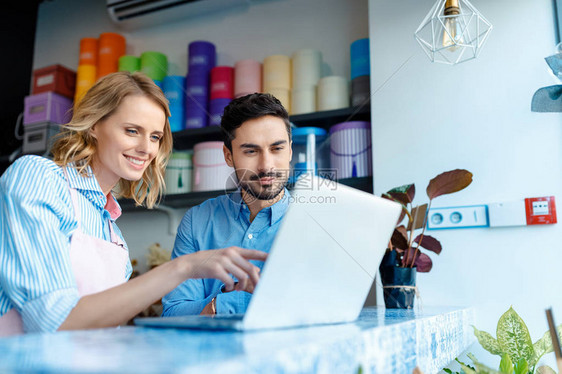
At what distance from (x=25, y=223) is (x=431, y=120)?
146 cm

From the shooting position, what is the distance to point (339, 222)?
0.64 metres

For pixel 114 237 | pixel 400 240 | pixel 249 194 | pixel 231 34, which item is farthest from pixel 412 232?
pixel 231 34

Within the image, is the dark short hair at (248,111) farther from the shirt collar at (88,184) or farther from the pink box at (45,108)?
the pink box at (45,108)

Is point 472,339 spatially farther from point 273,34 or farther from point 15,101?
point 15,101

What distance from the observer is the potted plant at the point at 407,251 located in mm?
1322

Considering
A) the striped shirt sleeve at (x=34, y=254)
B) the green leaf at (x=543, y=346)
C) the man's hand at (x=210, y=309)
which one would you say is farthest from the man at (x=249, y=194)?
the green leaf at (x=543, y=346)

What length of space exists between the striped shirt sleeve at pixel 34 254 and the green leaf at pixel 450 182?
1.01 meters

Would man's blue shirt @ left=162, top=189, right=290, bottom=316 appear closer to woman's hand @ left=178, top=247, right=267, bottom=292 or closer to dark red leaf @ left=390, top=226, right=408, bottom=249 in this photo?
dark red leaf @ left=390, top=226, right=408, bottom=249

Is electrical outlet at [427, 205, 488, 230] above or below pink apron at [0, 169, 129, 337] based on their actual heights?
above

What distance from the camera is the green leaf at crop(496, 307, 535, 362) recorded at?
1234mm

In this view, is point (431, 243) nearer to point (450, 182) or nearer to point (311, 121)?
point (450, 182)

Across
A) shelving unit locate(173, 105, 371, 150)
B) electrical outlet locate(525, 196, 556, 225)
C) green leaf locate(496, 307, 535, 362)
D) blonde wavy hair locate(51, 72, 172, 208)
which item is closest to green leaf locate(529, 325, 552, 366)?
green leaf locate(496, 307, 535, 362)

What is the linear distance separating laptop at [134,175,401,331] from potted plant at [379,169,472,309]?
63cm

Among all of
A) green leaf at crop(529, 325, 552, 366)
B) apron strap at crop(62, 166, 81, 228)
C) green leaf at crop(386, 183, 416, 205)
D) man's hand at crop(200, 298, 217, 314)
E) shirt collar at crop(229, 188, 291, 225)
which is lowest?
green leaf at crop(529, 325, 552, 366)
